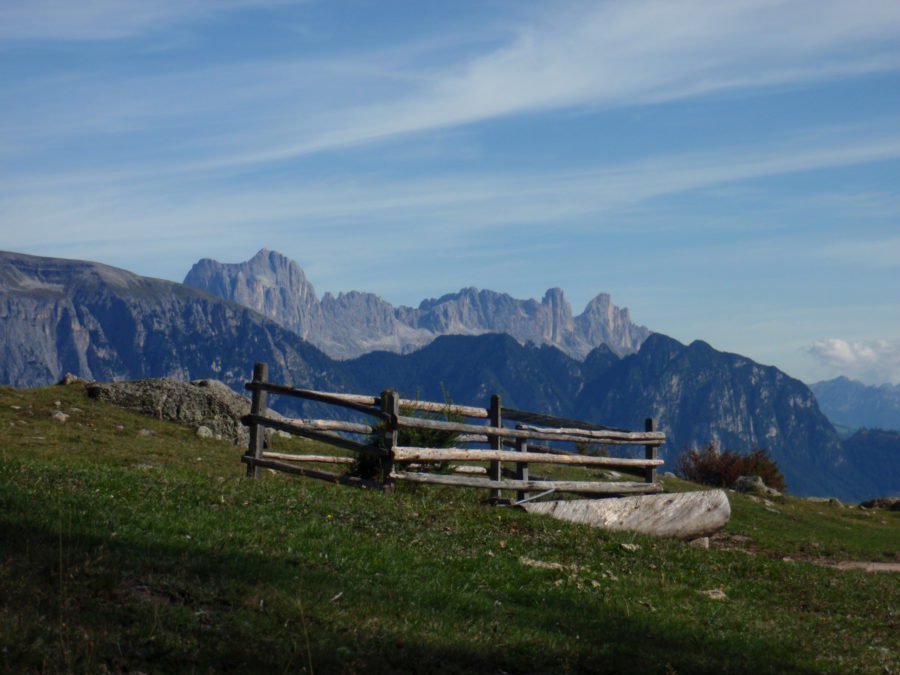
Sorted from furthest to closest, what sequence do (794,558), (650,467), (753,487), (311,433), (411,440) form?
(753,487) → (650,467) → (794,558) → (411,440) → (311,433)

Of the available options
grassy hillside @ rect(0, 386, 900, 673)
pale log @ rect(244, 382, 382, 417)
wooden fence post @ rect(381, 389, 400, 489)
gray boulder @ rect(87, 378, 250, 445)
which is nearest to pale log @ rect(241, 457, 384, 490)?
wooden fence post @ rect(381, 389, 400, 489)

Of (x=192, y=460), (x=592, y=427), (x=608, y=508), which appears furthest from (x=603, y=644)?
(x=192, y=460)

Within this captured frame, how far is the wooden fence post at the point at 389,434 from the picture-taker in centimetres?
1933

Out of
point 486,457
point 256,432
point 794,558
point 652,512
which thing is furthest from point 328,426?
point 794,558

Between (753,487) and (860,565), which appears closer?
(860,565)

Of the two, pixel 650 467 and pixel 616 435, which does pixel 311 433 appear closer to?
pixel 616 435

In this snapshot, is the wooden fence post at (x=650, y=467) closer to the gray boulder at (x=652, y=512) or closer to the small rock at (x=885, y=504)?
the gray boulder at (x=652, y=512)

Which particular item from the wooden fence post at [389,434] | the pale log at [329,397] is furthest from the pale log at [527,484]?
the pale log at [329,397]

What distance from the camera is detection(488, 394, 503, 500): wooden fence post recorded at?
2192 centimetres

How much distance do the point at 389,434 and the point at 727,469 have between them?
37201 millimetres

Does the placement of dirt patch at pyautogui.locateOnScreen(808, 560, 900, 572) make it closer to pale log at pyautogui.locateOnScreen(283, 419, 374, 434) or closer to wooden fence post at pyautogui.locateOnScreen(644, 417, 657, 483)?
wooden fence post at pyautogui.locateOnScreen(644, 417, 657, 483)

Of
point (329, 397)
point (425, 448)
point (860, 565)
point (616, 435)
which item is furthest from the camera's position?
point (616, 435)

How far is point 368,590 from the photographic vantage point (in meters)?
11.1

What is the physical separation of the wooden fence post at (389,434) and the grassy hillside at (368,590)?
0.68m
